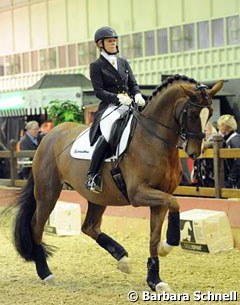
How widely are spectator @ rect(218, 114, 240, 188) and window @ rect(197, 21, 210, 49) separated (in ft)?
28.2

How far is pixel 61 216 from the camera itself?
9797 millimetres

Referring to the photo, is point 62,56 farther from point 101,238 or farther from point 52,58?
point 101,238

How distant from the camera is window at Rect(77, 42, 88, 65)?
69.3ft

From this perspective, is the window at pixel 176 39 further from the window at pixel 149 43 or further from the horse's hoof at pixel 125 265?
the horse's hoof at pixel 125 265

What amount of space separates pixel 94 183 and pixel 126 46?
13.9m

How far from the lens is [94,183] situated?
20.5 ft

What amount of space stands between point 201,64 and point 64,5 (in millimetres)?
6433

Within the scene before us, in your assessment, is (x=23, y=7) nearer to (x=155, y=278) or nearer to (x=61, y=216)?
(x=61, y=216)

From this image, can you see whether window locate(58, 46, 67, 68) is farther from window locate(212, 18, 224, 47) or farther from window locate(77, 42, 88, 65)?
window locate(212, 18, 224, 47)

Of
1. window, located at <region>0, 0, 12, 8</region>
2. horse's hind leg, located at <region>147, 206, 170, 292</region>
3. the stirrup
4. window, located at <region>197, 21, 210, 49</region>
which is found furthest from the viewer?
window, located at <region>0, 0, 12, 8</region>

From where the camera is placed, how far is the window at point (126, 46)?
64.4ft

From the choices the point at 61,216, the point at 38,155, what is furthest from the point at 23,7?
the point at 38,155

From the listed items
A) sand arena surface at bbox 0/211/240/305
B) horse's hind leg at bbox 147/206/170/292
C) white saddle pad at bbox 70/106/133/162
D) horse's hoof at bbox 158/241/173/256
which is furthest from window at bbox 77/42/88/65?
horse's hoof at bbox 158/241/173/256

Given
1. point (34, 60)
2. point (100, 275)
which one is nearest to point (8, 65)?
point (34, 60)
